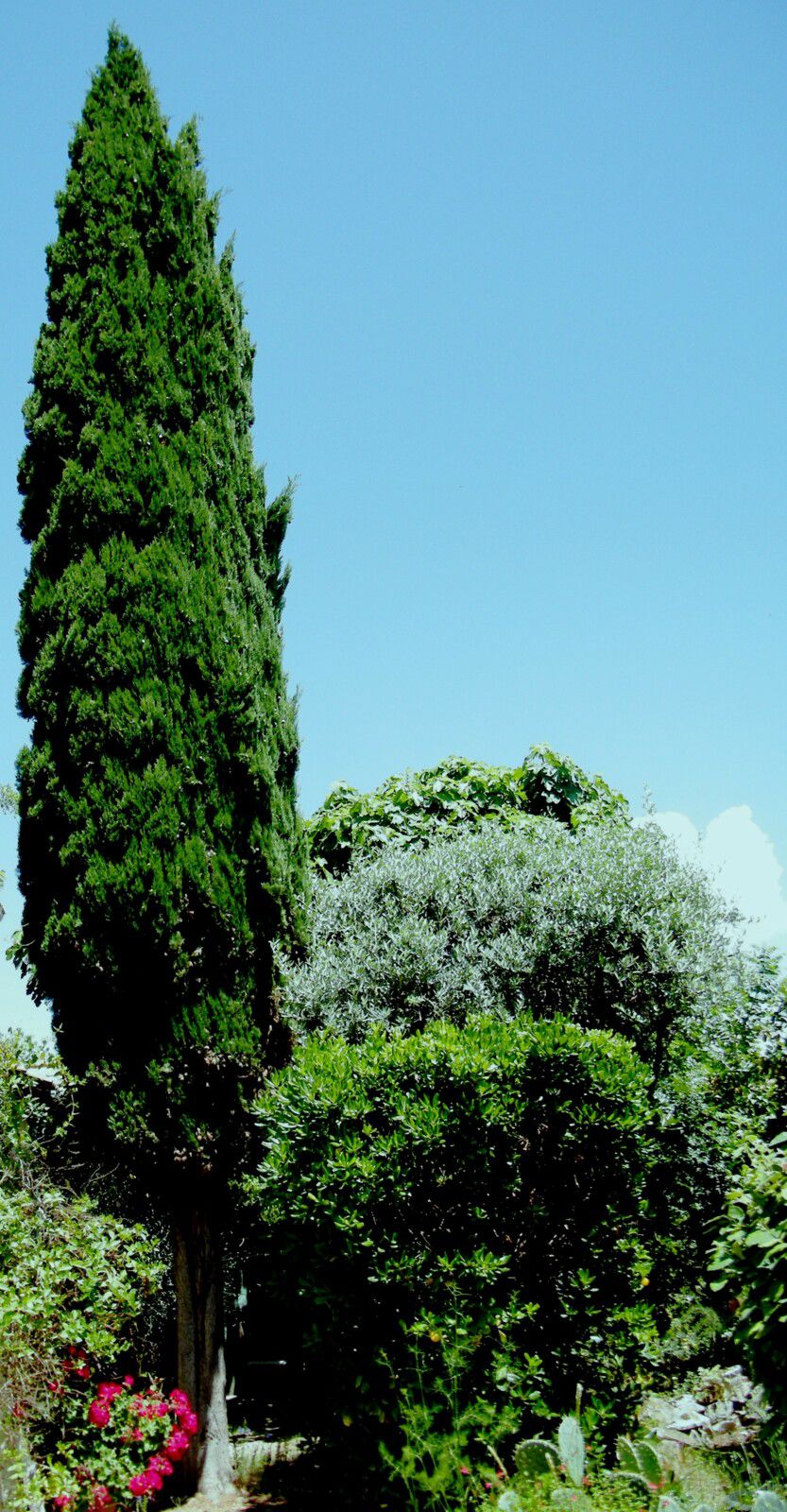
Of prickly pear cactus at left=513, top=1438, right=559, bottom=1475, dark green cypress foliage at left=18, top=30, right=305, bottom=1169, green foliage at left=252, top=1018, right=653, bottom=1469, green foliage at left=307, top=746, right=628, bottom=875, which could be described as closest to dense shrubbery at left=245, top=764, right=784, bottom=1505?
green foliage at left=252, top=1018, right=653, bottom=1469

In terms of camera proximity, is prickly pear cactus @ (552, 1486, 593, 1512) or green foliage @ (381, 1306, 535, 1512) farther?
green foliage @ (381, 1306, 535, 1512)

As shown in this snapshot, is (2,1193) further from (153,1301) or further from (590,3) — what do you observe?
(590,3)

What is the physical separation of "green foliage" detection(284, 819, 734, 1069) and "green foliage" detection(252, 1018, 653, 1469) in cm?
177

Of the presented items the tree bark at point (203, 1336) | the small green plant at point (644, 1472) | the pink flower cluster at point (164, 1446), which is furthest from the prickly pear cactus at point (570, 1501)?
the tree bark at point (203, 1336)

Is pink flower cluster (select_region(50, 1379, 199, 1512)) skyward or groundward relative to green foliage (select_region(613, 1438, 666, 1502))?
groundward

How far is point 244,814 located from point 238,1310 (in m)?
4.86

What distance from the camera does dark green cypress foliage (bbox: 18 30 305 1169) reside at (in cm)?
623

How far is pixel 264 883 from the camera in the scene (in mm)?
6656

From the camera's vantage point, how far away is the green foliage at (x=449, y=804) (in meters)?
9.35

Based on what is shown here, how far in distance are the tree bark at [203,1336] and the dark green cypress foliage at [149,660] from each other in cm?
75

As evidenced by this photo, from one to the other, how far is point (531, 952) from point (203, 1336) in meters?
3.43

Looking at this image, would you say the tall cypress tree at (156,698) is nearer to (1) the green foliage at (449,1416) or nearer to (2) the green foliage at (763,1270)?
(1) the green foliage at (449,1416)

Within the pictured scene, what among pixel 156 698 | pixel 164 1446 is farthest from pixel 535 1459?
pixel 156 698

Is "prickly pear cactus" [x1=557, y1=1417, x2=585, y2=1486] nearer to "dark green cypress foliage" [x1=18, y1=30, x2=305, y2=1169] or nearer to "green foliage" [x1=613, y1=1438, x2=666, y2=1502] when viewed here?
"green foliage" [x1=613, y1=1438, x2=666, y2=1502]
